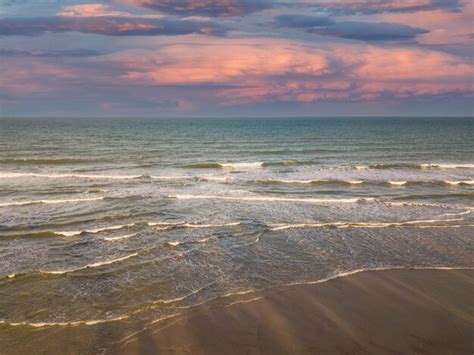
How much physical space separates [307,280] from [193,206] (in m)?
10.2

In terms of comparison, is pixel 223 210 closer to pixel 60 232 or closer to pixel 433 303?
pixel 60 232

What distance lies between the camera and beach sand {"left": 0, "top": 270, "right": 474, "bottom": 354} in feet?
28.3

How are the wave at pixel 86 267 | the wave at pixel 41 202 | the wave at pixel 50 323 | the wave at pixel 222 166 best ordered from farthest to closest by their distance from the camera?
the wave at pixel 222 166 < the wave at pixel 41 202 < the wave at pixel 86 267 < the wave at pixel 50 323

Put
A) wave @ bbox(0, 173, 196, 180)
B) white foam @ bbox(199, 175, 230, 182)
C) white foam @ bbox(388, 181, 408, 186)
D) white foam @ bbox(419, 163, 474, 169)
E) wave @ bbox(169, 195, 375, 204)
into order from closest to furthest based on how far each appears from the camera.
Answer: wave @ bbox(169, 195, 375, 204) → white foam @ bbox(388, 181, 408, 186) → wave @ bbox(0, 173, 196, 180) → white foam @ bbox(199, 175, 230, 182) → white foam @ bbox(419, 163, 474, 169)

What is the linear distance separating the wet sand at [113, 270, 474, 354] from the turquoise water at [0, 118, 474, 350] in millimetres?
931

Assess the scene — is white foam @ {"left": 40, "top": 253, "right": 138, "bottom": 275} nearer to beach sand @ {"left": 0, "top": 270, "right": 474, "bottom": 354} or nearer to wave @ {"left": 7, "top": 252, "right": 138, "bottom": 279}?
wave @ {"left": 7, "top": 252, "right": 138, "bottom": 279}

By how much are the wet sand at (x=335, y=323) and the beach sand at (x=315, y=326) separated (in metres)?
0.02

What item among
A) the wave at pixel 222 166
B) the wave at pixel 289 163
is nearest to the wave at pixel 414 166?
the wave at pixel 289 163

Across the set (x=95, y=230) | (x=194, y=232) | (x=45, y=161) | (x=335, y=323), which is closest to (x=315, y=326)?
(x=335, y=323)

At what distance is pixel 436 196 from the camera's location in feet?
81.5

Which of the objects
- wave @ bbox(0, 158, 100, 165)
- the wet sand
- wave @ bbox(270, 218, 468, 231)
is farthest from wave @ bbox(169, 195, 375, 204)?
wave @ bbox(0, 158, 100, 165)

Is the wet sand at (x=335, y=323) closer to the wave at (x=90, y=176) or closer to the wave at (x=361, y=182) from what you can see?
the wave at (x=361, y=182)

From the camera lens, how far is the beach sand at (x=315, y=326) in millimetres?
8633

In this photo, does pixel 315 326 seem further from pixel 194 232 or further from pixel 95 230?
pixel 95 230
